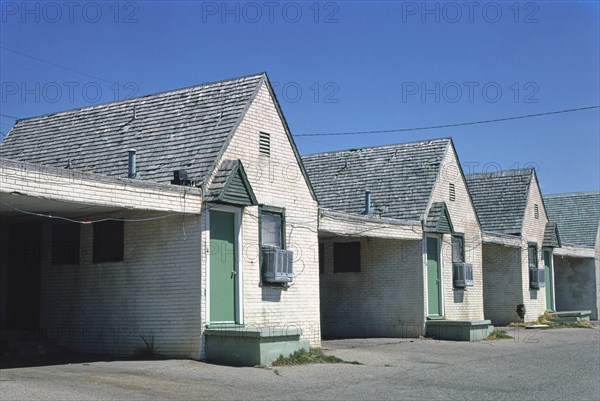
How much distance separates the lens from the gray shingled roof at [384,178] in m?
25.4

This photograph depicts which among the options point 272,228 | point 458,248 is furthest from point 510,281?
point 272,228

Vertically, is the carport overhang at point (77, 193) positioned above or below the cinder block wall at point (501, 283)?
above

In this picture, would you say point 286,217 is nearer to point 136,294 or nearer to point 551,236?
point 136,294

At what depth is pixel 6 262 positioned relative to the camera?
60.1ft

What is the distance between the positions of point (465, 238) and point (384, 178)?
352 centimetres

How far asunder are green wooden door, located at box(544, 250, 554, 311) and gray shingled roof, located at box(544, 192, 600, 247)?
4.91 m

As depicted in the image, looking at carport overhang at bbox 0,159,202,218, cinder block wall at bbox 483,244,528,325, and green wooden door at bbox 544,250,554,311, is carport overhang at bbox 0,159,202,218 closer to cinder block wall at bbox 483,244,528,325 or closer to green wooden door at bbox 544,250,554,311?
cinder block wall at bbox 483,244,528,325

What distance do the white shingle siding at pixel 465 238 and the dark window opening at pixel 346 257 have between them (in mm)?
2822

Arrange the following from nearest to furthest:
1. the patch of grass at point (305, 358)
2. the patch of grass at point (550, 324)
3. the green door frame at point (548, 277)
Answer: the patch of grass at point (305, 358) → the patch of grass at point (550, 324) → the green door frame at point (548, 277)

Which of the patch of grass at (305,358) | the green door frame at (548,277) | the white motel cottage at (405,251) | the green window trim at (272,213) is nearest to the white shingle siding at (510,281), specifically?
the green door frame at (548,277)

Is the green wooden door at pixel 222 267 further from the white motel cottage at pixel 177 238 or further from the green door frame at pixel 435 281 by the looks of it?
the green door frame at pixel 435 281

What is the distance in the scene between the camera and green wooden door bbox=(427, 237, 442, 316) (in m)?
24.3

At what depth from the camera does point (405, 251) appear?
24.2 metres

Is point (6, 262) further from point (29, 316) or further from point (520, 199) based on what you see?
point (520, 199)
